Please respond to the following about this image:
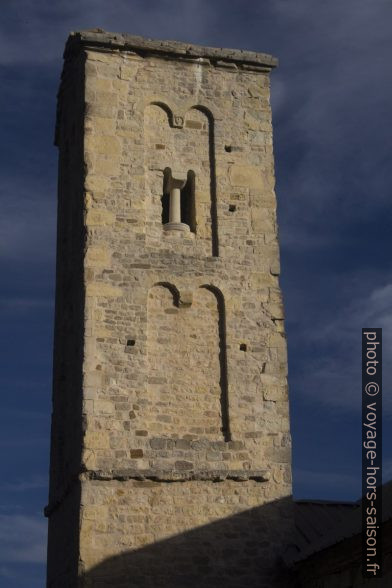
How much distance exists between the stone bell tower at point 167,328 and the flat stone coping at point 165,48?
24 mm

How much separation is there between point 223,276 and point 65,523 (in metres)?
4.40

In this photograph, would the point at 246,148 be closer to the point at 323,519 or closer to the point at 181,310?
the point at 181,310

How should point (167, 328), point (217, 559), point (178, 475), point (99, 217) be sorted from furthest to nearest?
1. point (99, 217)
2. point (167, 328)
3. point (178, 475)
4. point (217, 559)

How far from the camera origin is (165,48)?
17.2 meters

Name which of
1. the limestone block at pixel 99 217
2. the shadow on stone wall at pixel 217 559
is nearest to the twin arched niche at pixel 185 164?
the limestone block at pixel 99 217

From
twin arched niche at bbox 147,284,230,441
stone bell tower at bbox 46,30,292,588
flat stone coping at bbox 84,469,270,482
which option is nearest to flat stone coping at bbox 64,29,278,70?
stone bell tower at bbox 46,30,292,588

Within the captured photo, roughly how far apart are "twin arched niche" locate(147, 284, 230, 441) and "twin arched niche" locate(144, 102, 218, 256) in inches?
40.4

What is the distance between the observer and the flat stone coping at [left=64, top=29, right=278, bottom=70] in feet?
55.5

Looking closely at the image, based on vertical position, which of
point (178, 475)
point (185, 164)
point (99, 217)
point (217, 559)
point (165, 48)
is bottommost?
point (217, 559)

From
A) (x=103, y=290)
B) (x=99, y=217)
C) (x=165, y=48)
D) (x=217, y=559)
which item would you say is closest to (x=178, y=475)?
(x=217, y=559)

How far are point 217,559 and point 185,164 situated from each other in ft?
20.6

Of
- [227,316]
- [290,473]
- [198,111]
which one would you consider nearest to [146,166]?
[198,111]

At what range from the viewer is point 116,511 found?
14180 millimetres

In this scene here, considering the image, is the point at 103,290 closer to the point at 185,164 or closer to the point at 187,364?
the point at 187,364
